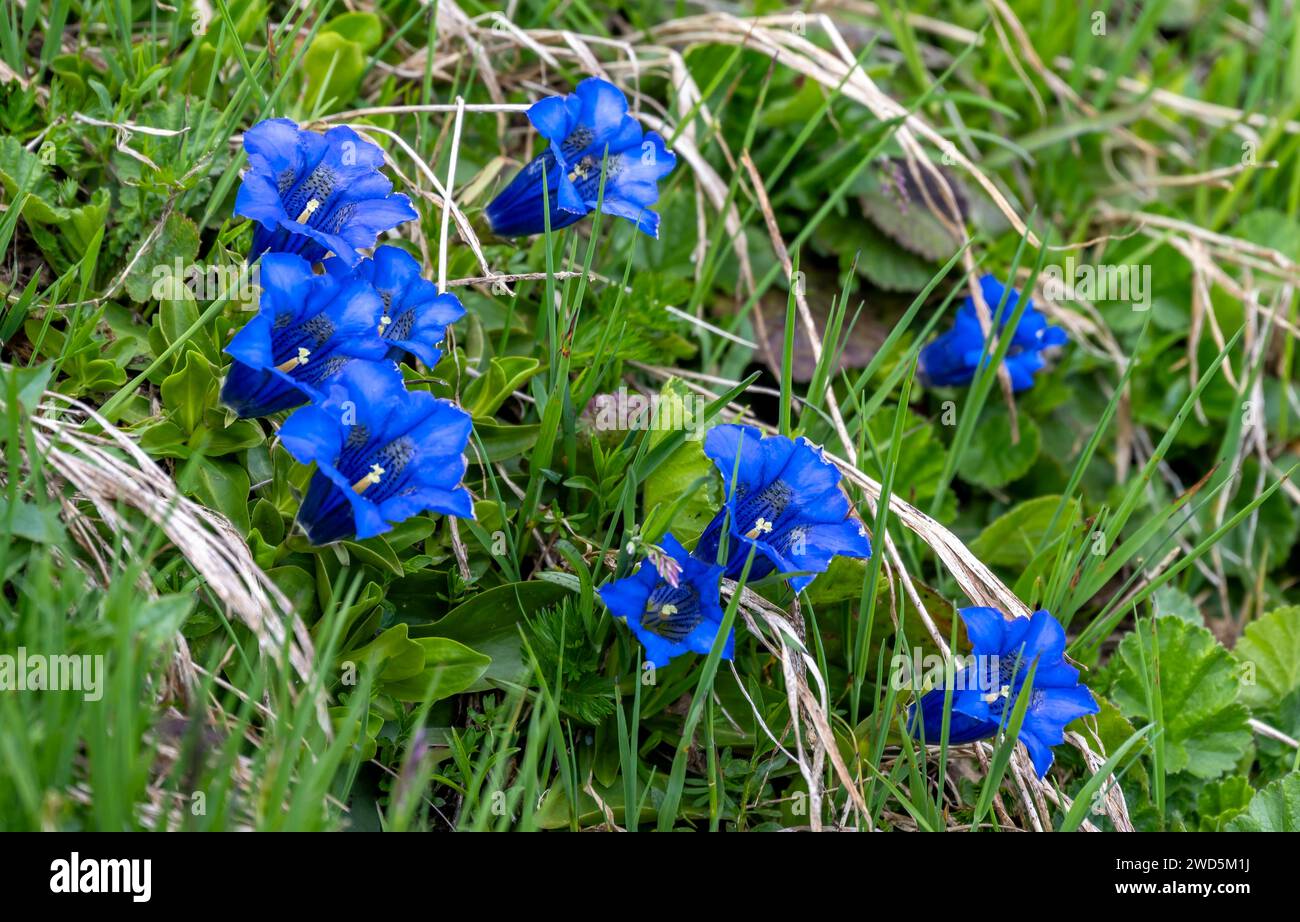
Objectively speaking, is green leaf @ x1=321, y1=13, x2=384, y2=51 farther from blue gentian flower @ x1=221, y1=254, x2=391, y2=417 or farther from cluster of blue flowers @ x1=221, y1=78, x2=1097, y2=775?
blue gentian flower @ x1=221, y1=254, x2=391, y2=417

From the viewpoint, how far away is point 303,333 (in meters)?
1.81

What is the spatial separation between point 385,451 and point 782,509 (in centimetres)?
61

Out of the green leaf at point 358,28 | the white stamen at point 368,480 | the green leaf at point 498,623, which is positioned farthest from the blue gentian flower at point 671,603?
the green leaf at point 358,28

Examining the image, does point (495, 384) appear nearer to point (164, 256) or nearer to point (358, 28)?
point (164, 256)

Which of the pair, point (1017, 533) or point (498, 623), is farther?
point (1017, 533)

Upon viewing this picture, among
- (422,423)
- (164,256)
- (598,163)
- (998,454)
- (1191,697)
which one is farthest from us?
(998,454)

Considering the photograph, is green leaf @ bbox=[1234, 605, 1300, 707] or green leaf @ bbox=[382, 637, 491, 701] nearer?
green leaf @ bbox=[382, 637, 491, 701]

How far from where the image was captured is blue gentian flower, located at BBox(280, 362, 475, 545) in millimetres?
1665

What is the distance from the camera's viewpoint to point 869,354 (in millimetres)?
2971

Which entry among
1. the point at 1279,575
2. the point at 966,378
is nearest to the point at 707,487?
the point at 966,378

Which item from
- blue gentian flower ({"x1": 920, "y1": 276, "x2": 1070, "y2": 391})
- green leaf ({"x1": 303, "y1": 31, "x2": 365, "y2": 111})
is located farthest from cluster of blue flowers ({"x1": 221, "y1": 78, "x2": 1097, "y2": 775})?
blue gentian flower ({"x1": 920, "y1": 276, "x2": 1070, "y2": 391})

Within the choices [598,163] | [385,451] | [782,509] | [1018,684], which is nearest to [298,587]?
[385,451]

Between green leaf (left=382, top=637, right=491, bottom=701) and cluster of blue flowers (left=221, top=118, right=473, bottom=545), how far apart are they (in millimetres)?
232
